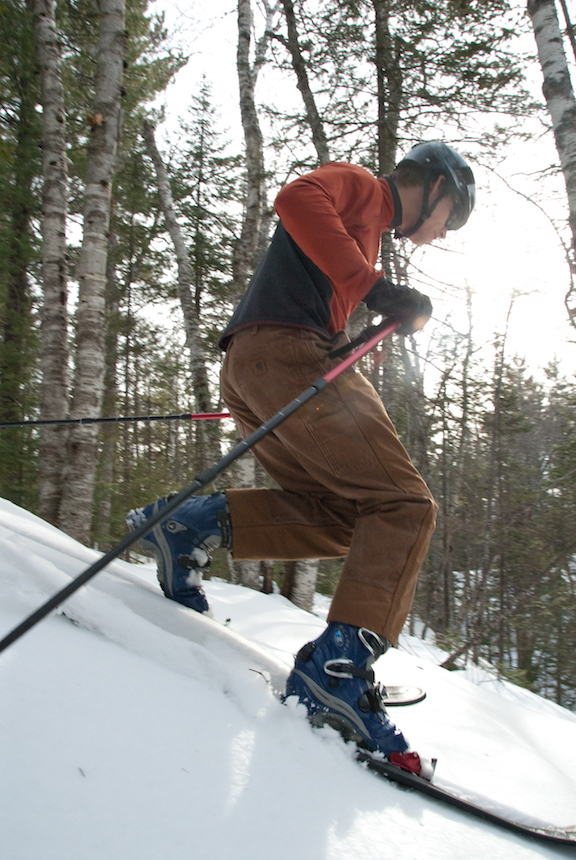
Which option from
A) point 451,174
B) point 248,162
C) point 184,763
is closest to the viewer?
point 184,763

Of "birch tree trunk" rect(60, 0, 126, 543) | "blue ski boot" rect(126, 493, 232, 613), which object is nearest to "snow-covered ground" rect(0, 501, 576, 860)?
"blue ski boot" rect(126, 493, 232, 613)

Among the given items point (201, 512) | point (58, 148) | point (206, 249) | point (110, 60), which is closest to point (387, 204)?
point (201, 512)

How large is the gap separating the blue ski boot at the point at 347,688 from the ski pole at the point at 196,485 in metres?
0.64

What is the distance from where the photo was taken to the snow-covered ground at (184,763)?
94 centimetres

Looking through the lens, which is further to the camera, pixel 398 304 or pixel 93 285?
pixel 93 285

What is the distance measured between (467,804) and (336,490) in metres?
0.93

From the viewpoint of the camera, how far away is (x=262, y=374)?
6.11ft

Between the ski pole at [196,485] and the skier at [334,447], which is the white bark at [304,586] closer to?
the skier at [334,447]

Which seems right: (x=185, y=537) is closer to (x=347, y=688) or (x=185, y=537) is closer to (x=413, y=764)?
(x=347, y=688)

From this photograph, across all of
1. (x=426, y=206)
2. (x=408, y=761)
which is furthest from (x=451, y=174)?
(x=408, y=761)

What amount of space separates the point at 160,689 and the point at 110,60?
6.66 meters

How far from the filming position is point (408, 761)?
144cm

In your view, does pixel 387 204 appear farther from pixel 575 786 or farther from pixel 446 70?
pixel 446 70

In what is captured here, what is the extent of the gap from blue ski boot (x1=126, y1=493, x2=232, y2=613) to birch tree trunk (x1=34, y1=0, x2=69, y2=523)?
4.54 metres
